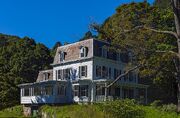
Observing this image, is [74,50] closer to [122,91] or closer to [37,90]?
[37,90]

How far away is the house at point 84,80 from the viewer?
164ft

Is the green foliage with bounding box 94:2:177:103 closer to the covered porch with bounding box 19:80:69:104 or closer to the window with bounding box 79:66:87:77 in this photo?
the window with bounding box 79:66:87:77

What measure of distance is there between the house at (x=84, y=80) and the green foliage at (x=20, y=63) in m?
4.76

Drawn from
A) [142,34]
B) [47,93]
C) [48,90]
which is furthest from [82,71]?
[142,34]

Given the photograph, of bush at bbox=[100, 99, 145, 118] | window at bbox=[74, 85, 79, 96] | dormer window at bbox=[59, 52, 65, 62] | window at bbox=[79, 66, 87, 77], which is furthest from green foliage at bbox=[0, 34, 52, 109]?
bush at bbox=[100, 99, 145, 118]

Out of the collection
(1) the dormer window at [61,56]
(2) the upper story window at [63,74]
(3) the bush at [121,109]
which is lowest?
(3) the bush at [121,109]

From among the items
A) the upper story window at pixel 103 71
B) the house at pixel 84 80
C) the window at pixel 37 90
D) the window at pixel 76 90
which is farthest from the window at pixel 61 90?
the upper story window at pixel 103 71

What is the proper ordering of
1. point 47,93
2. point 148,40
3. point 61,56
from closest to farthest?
point 148,40 < point 47,93 < point 61,56

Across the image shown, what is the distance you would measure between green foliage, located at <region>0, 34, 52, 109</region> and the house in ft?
15.6

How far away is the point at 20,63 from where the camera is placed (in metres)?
71.6

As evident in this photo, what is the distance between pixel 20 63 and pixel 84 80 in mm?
24710

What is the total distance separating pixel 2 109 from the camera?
54531mm

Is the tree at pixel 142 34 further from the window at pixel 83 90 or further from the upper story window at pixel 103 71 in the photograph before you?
the window at pixel 83 90

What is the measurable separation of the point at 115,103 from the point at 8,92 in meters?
41.1
